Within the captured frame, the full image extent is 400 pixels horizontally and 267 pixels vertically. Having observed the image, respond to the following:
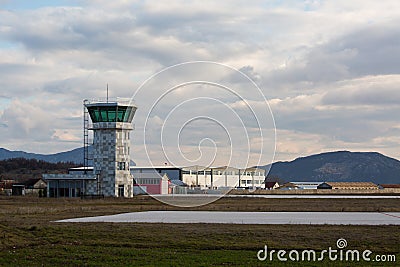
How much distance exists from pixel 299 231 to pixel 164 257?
394 inches

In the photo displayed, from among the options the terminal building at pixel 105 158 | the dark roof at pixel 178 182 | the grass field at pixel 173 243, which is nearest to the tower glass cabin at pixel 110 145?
the terminal building at pixel 105 158

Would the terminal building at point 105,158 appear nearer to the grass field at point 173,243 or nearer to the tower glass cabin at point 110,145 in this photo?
the tower glass cabin at point 110,145

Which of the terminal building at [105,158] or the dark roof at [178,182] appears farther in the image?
the dark roof at [178,182]

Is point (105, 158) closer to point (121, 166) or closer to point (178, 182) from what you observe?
point (121, 166)

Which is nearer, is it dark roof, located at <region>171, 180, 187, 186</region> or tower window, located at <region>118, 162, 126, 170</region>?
tower window, located at <region>118, 162, 126, 170</region>

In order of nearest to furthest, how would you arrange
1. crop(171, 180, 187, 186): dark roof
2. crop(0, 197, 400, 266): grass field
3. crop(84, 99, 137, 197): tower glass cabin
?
crop(0, 197, 400, 266): grass field
crop(84, 99, 137, 197): tower glass cabin
crop(171, 180, 187, 186): dark roof

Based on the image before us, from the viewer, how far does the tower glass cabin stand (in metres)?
91.2

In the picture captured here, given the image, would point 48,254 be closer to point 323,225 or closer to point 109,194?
point 323,225

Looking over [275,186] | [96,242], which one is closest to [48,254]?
[96,242]

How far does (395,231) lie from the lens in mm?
29359

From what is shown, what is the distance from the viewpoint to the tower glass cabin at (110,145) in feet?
299

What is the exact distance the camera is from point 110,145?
91.4 meters

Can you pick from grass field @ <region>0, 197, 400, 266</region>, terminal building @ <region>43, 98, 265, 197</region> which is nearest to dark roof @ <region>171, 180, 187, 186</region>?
terminal building @ <region>43, 98, 265, 197</region>

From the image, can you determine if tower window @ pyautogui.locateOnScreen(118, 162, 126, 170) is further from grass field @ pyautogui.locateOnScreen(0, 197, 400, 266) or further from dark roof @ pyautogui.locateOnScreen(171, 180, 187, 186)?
grass field @ pyautogui.locateOnScreen(0, 197, 400, 266)
